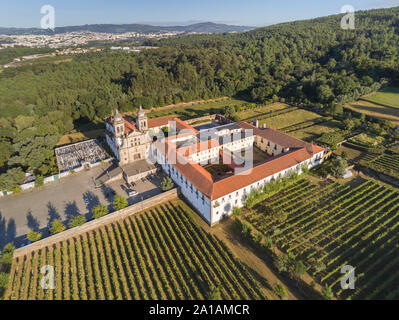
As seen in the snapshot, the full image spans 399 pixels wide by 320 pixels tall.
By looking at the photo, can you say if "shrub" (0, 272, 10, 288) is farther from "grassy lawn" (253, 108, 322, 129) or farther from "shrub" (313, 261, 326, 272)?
"grassy lawn" (253, 108, 322, 129)

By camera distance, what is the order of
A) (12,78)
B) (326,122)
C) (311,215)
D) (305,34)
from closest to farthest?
1. (311,215)
2. (326,122)
3. (12,78)
4. (305,34)

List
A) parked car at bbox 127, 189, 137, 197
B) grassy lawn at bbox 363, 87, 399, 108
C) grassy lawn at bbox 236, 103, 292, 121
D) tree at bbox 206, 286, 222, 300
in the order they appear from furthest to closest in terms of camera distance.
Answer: grassy lawn at bbox 363, 87, 399, 108 → grassy lawn at bbox 236, 103, 292, 121 → parked car at bbox 127, 189, 137, 197 → tree at bbox 206, 286, 222, 300

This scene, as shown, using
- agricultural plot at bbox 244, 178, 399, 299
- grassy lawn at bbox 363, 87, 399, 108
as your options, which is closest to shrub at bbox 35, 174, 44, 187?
agricultural plot at bbox 244, 178, 399, 299

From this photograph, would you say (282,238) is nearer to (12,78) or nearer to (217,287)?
(217,287)

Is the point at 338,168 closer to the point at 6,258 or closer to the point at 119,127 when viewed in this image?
the point at 119,127

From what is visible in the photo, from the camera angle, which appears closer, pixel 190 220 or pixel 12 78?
pixel 190 220

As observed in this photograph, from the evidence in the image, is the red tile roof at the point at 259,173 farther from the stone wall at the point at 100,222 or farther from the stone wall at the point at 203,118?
the stone wall at the point at 203,118

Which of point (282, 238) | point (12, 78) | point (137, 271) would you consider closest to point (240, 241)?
point (282, 238)
